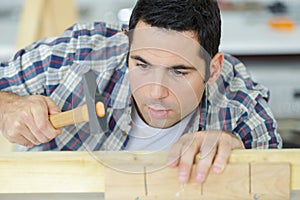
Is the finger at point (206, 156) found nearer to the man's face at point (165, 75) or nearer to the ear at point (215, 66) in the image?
the man's face at point (165, 75)

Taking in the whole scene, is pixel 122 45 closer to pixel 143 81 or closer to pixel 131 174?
pixel 143 81

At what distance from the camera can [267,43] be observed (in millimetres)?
2055

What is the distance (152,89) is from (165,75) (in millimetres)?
31

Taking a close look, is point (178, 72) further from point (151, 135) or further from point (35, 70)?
point (35, 70)

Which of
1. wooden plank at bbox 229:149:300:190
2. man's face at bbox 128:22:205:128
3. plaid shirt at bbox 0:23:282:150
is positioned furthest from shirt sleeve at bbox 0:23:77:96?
wooden plank at bbox 229:149:300:190

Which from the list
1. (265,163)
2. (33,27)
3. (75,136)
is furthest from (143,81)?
(33,27)

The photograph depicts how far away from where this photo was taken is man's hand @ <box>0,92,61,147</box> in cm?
98

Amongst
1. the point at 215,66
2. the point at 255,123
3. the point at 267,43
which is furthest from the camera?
the point at 267,43

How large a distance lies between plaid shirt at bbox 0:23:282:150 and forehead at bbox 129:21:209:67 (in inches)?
8.0

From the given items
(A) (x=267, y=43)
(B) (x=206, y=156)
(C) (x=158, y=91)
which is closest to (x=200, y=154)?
(B) (x=206, y=156)

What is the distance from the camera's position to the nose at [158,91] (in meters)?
0.94

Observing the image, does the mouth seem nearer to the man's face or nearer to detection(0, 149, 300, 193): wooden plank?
the man's face

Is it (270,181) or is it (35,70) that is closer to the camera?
(270,181)

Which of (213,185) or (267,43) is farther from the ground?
(267,43)
